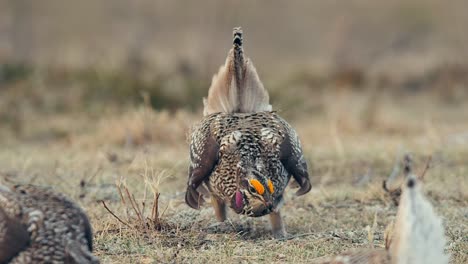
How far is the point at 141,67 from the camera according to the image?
14383 millimetres

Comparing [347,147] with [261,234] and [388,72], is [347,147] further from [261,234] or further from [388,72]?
[388,72]

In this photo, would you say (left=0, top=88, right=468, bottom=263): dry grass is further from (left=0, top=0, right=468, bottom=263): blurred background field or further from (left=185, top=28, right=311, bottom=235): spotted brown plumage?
(left=185, top=28, right=311, bottom=235): spotted brown plumage

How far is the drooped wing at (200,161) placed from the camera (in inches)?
220

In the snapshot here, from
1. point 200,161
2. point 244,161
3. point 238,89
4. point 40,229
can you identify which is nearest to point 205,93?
point 238,89

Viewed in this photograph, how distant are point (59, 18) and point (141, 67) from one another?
7.96 meters

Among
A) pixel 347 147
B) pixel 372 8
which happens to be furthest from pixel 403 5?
pixel 347 147

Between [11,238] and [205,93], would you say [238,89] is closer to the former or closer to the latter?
[11,238]

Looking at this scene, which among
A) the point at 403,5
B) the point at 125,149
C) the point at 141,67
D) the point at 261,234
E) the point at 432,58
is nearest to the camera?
the point at 261,234

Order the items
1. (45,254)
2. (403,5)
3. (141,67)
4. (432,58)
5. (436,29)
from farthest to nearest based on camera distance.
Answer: (403,5) < (436,29) < (432,58) < (141,67) < (45,254)

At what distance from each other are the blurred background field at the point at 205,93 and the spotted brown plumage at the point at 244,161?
22cm

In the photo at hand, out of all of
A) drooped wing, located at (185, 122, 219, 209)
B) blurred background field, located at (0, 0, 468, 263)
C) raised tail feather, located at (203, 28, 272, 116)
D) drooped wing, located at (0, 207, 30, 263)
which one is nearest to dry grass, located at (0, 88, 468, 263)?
blurred background field, located at (0, 0, 468, 263)

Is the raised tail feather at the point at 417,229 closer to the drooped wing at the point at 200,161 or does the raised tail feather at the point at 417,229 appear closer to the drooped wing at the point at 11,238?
the drooped wing at the point at 11,238

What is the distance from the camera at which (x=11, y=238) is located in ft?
13.2

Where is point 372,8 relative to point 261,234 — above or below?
above
